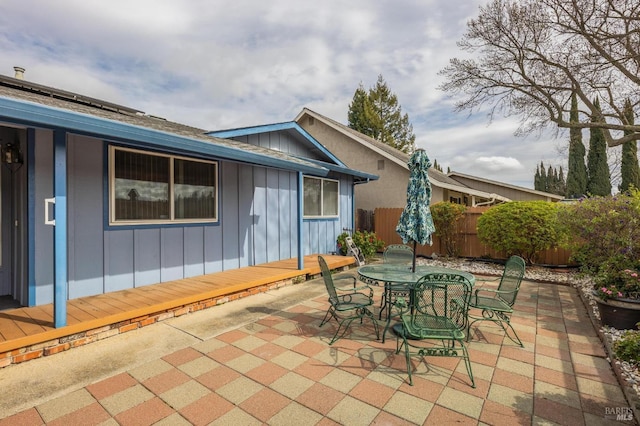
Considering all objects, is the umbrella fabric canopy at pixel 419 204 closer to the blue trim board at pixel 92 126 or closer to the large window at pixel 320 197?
the blue trim board at pixel 92 126

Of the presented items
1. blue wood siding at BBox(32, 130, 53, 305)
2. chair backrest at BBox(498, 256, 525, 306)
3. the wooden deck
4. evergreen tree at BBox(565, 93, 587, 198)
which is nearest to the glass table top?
chair backrest at BBox(498, 256, 525, 306)

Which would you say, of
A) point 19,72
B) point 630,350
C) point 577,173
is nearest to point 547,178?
point 577,173

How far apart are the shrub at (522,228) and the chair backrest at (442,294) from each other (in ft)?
18.9

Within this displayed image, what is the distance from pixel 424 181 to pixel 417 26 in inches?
237

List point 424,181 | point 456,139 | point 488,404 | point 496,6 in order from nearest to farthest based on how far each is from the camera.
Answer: point 488,404 → point 424,181 → point 496,6 → point 456,139

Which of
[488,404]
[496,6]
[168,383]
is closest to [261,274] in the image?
[168,383]

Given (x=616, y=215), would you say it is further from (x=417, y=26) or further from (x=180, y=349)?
(x=180, y=349)

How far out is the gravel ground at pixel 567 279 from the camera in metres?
3.04

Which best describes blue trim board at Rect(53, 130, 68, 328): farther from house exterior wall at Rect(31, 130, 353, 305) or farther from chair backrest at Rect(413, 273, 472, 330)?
chair backrest at Rect(413, 273, 472, 330)

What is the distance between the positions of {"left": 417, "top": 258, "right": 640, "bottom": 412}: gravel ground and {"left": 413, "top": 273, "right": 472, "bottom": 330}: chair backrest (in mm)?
1501

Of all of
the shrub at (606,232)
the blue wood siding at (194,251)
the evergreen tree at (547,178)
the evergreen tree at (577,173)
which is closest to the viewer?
the shrub at (606,232)

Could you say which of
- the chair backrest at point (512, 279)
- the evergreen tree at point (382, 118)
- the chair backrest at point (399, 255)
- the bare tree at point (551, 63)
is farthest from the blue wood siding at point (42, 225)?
the evergreen tree at point (382, 118)

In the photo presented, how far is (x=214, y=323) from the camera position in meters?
4.41

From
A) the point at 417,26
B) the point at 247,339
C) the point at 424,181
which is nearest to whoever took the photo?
the point at 247,339
